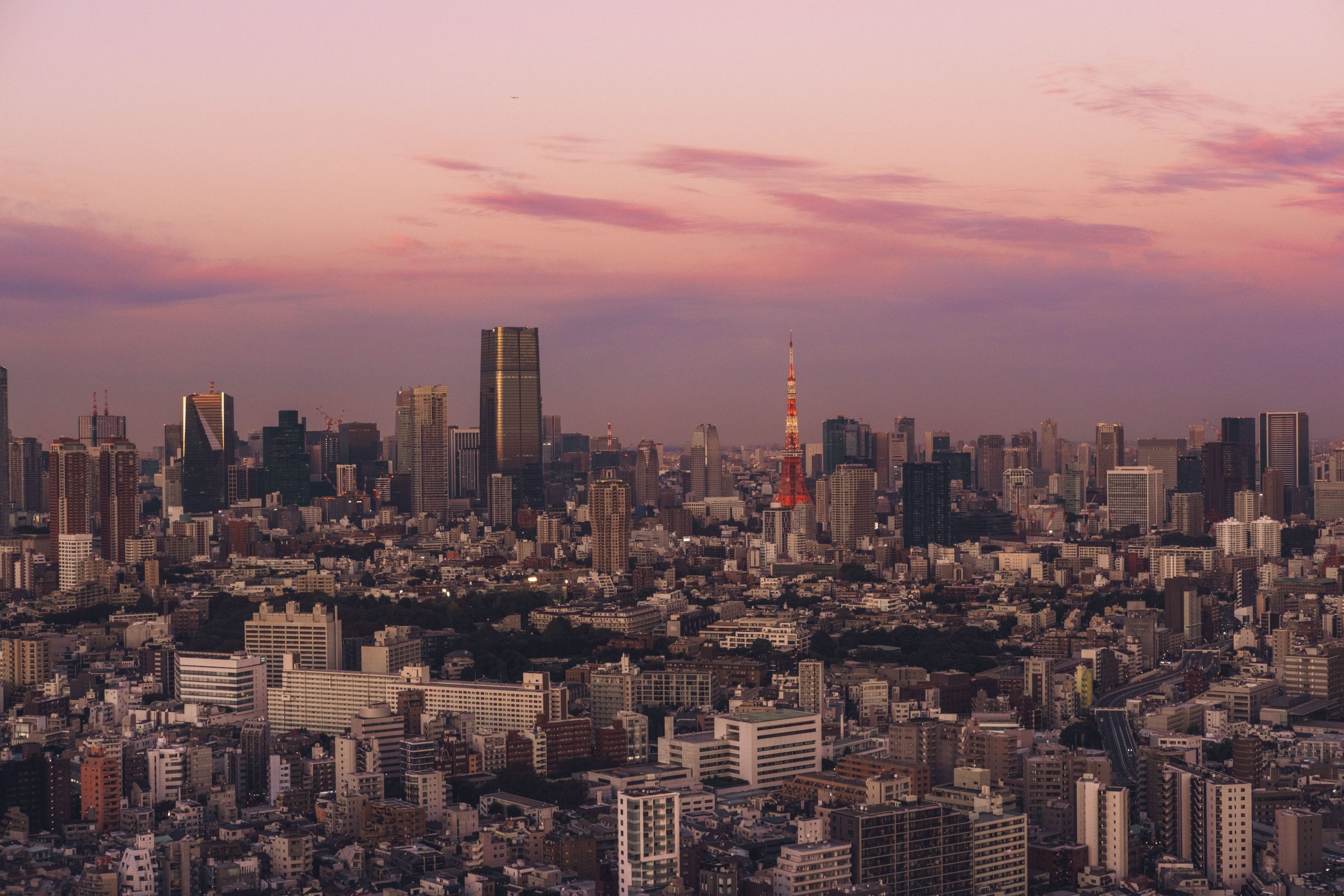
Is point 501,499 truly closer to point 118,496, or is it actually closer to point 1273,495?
point 118,496

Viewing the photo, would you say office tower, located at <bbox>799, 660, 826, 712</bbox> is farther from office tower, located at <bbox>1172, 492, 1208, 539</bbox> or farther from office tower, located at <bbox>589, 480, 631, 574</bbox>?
office tower, located at <bbox>1172, 492, 1208, 539</bbox>

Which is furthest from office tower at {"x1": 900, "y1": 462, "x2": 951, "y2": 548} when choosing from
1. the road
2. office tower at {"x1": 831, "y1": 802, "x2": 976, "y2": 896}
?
office tower at {"x1": 831, "y1": 802, "x2": 976, "y2": 896}

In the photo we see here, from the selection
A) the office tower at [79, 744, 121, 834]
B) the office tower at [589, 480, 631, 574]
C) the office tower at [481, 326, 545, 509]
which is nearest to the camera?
the office tower at [79, 744, 121, 834]

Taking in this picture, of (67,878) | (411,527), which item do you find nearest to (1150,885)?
(67,878)

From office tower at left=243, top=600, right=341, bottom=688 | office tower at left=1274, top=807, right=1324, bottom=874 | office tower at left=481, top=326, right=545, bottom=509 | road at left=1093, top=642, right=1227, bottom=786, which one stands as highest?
office tower at left=481, top=326, right=545, bottom=509

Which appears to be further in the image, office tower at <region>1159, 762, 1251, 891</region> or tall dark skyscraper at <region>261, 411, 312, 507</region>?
tall dark skyscraper at <region>261, 411, 312, 507</region>

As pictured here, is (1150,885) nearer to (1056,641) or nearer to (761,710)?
(761,710)

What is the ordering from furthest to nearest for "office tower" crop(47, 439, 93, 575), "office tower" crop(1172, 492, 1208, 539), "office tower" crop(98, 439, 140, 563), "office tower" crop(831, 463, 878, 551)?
"office tower" crop(831, 463, 878, 551), "office tower" crop(1172, 492, 1208, 539), "office tower" crop(47, 439, 93, 575), "office tower" crop(98, 439, 140, 563)

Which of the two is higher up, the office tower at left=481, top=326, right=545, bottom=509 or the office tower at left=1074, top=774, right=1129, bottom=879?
the office tower at left=481, top=326, right=545, bottom=509

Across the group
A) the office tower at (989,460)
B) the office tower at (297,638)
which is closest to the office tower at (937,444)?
the office tower at (989,460)
